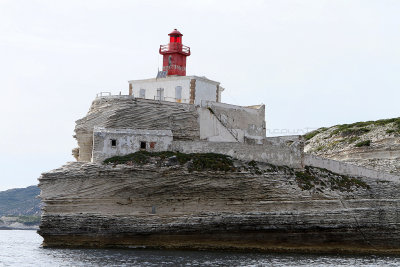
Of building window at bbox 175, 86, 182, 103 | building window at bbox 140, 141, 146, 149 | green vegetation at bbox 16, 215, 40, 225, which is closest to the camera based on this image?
building window at bbox 140, 141, 146, 149

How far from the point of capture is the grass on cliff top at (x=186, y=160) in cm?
4019

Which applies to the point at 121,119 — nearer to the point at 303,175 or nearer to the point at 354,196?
the point at 303,175

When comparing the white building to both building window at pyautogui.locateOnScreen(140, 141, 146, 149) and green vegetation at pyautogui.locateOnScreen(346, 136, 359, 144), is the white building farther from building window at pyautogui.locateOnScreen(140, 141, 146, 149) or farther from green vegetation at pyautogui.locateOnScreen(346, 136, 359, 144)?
green vegetation at pyautogui.locateOnScreen(346, 136, 359, 144)

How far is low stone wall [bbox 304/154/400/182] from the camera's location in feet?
155

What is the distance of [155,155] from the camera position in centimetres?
4088

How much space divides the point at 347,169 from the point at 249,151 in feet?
26.7

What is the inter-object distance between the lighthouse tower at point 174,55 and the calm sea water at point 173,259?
643 inches

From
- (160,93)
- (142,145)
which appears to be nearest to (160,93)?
(160,93)

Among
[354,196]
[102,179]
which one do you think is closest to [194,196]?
[102,179]

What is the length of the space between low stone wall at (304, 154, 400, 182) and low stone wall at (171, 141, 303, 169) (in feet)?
7.40

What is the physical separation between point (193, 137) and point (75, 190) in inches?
382

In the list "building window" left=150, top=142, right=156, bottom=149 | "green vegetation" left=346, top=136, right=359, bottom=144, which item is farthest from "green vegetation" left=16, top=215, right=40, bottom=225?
"building window" left=150, top=142, right=156, bottom=149

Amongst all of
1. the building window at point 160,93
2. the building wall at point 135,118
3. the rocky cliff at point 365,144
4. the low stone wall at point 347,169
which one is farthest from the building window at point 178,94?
the rocky cliff at point 365,144

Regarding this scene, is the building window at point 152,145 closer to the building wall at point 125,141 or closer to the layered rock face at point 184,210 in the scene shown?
the building wall at point 125,141
